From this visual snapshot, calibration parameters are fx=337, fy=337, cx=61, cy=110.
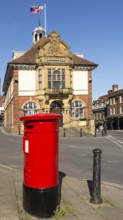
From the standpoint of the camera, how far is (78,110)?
146ft


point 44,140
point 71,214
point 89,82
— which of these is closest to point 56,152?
point 44,140

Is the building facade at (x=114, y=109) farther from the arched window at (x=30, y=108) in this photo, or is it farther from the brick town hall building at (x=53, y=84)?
the arched window at (x=30, y=108)

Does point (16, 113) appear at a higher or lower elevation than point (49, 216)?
higher

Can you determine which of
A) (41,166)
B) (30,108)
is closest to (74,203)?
(41,166)

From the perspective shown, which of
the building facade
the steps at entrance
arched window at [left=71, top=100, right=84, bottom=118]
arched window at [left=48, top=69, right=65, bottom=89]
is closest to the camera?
the steps at entrance

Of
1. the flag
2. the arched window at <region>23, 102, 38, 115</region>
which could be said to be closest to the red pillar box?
the arched window at <region>23, 102, 38, 115</region>

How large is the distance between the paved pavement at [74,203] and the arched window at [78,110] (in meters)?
35.8

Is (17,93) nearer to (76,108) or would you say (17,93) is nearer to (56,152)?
(76,108)

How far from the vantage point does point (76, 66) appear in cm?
4403

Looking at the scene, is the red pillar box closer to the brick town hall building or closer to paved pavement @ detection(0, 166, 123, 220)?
paved pavement @ detection(0, 166, 123, 220)

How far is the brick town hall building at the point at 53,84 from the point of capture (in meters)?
41.9

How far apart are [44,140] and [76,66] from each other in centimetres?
3900

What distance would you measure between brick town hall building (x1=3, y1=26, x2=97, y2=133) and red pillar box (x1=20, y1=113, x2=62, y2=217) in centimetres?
3619

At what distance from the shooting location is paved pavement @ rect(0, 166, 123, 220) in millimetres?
5453
